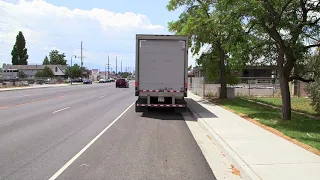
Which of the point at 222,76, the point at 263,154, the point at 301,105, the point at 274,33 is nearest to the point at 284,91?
the point at 274,33

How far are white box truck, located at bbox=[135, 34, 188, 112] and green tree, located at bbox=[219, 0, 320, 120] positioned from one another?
3.65 m

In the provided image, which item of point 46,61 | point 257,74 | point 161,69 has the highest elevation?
point 46,61

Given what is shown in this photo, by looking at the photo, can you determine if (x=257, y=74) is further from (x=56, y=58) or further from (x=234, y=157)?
(x=56, y=58)

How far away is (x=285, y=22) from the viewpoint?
13.6m

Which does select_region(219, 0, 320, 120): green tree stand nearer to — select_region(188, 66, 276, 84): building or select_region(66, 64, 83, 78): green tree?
select_region(188, 66, 276, 84): building

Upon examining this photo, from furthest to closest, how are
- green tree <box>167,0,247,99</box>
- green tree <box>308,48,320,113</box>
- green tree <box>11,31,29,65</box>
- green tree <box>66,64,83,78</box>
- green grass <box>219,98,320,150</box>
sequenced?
green tree <box>11,31,29,65</box> → green tree <box>66,64,83,78</box> → green tree <box>167,0,247,99</box> → green tree <box>308,48,320,113</box> → green grass <box>219,98,320,150</box>

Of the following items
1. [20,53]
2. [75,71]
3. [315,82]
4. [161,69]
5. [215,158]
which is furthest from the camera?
[20,53]

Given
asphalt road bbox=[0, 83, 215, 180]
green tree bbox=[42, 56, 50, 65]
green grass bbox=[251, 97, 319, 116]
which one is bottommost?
asphalt road bbox=[0, 83, 215, 180]

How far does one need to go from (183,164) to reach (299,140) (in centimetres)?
401

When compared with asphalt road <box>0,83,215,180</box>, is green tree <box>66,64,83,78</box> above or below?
above

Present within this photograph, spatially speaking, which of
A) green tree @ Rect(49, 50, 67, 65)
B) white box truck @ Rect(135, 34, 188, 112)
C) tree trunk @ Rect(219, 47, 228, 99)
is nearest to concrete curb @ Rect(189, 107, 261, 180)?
white box truck @ Rect(135, 34, 188, 112)

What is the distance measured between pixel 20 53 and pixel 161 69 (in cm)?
13003

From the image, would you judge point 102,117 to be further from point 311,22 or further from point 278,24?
point 311,22

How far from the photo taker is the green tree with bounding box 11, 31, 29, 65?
130250 millimetres
